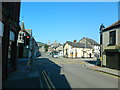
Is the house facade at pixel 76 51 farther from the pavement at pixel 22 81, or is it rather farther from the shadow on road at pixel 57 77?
the pavement at pixel 22 81

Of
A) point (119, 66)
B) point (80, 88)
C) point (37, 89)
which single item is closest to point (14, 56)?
point (37, 89)

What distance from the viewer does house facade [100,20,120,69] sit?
1829cm

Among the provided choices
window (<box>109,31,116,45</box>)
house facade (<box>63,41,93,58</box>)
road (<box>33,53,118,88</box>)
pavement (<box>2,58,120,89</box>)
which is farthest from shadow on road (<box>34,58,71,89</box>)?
house facade (<box>63,41,93,58</box>)

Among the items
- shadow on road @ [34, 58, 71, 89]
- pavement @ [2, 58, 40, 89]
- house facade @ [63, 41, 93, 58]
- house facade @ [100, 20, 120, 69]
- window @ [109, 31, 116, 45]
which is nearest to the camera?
pavement @ [2, 58, 40, 89]

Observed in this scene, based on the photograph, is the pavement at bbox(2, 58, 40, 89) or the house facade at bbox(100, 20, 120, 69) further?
the house facade at bbox(100, 20, 120, 69)

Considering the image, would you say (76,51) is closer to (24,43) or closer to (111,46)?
(111,46)

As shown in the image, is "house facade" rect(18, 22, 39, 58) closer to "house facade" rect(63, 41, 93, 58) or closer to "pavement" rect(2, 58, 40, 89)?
"pavement" rect(2, 58, 40, 89)

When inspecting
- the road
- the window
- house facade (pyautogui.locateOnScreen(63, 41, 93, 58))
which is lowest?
the road

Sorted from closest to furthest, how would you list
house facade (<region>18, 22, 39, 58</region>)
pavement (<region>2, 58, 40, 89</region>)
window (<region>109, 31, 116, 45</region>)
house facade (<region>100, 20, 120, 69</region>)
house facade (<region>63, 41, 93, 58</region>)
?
pavement (<region>2, 58, 40, 89</region>) → house facade (<region>18, 22, 39, 58</region>) → house facade (<region>100, 20, 120, 69</region>) → window (<region>109, 31, 116, 45</region>) → house facade (<region>63, 41, 93, 58</region>)

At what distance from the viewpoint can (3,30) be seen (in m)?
10.4

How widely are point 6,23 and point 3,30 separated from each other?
2.66 feet

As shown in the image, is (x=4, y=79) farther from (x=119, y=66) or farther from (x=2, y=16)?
(x=119, y=66)

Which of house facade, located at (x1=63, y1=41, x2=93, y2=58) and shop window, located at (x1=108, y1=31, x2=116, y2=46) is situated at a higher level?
shop window, located at (x1=108, y1=31, x2=116, y2=46)

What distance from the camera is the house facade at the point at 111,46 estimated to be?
18.3 metres
